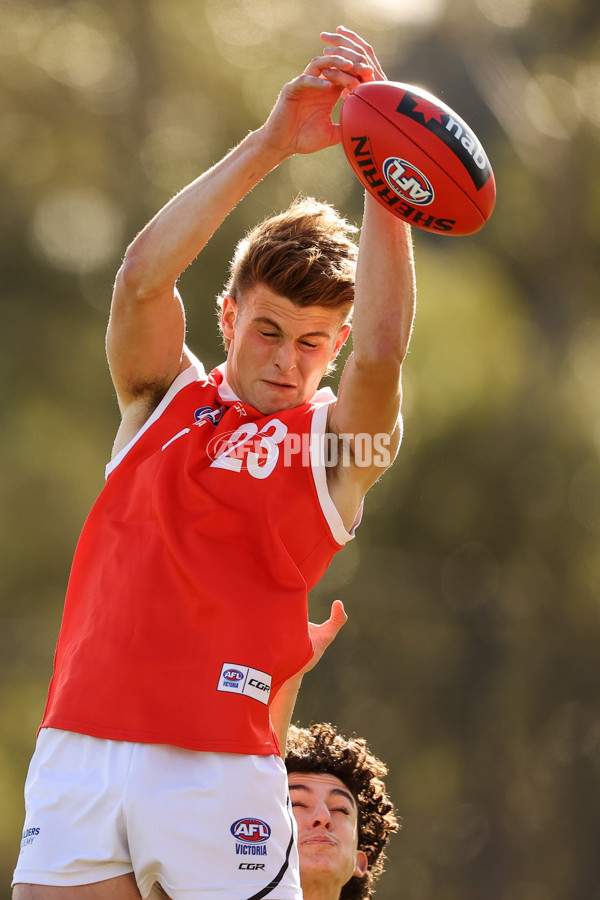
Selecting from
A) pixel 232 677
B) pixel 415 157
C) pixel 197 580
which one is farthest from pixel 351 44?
pixel 232 677

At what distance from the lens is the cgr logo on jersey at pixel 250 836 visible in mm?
2945

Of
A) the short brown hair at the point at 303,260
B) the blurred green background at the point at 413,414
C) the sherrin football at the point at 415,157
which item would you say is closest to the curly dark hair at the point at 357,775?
the short brown hair at the point at 303,260

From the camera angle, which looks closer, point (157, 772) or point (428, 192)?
point (157, 772)

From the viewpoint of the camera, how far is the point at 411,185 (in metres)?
3.15

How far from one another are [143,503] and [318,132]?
3.59 feet

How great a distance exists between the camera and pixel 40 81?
44.7ft

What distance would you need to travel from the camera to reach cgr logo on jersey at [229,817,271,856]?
2.95 meters

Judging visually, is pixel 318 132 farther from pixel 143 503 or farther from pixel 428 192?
pixel 143 503

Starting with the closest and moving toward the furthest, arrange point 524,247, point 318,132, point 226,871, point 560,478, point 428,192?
point 226,871
point 428,192
point 318,132
point 560,478
point 524,247

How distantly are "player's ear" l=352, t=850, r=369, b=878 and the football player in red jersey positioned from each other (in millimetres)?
2133

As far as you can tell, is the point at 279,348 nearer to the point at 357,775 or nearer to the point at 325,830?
the point at 325,830

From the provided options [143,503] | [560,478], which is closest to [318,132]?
[143,503]

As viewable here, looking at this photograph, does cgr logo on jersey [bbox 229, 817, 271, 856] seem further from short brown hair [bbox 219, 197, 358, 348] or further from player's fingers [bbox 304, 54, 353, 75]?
player's fingers [bbox 304, 54, 353, 75]

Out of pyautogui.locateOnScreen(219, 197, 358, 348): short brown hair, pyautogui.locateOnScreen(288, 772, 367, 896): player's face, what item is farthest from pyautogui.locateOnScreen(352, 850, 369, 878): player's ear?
pyautogui.locateOnScreen(219, 197, 358, 348): short brown hair
